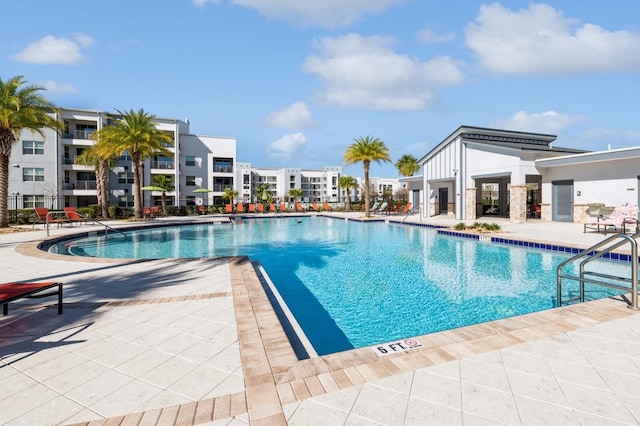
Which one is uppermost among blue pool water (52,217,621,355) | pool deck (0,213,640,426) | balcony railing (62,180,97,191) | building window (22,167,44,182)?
building window (22,167,44,182)

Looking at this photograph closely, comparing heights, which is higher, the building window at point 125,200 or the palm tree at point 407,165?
the palm tree at point 407,165

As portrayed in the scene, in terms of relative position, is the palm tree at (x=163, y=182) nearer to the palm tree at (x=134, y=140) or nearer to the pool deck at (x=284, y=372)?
the palm tree at (x=134, y=140)

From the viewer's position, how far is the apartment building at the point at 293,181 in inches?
2918

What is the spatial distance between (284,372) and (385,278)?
558cm

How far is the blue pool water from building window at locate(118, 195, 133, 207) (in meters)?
20.7

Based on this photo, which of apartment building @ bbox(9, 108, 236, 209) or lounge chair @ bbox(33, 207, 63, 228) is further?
apartment building @ bbox(9, 108, 236, 209)

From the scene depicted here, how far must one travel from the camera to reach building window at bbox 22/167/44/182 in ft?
94.1

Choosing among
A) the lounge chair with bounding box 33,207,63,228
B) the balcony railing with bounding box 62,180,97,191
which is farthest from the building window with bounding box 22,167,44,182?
the lounge chair with bounding box 33,207,63,228

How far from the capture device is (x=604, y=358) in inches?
121

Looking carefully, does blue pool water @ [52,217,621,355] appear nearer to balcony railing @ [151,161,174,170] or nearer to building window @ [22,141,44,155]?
building window @ [22,141,44,155]

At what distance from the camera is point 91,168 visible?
1211 inches

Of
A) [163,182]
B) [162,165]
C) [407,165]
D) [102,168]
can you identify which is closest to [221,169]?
[162,165]

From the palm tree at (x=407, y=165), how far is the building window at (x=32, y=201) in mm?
41133

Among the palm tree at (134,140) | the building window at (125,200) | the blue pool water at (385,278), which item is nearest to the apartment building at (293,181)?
the building window at (125,200)
